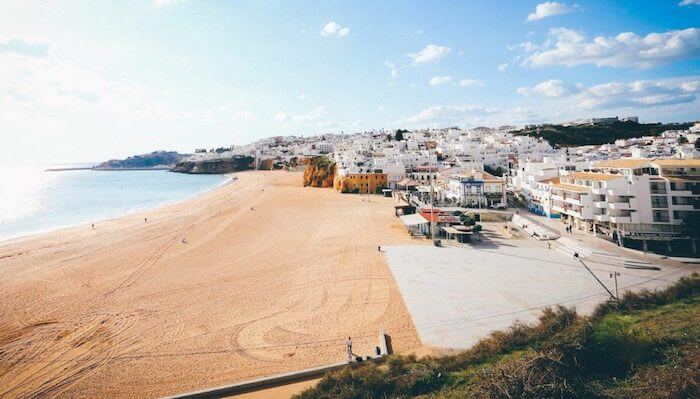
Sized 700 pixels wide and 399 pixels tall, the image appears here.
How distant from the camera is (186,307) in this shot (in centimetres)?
1583

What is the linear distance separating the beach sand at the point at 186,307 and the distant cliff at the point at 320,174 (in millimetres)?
32831

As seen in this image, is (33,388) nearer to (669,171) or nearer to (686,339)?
(686,339)

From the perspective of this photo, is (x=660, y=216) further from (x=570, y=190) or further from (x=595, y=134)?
(x=595, y=134)

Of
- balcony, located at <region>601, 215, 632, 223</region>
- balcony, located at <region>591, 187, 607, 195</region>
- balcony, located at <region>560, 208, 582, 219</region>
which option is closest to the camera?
balcony, located at <region>601, 215, 632, 223</region>

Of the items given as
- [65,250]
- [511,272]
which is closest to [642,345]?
[511,272]

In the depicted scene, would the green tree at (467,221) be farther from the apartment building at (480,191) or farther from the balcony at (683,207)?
the balcony at (683,207)

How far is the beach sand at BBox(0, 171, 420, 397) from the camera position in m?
11.3

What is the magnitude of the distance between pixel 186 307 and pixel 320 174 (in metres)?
49.8

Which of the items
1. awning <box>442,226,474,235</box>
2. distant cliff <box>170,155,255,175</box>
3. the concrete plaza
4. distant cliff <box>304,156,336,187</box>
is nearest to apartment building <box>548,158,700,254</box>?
Result: the concrete plaza

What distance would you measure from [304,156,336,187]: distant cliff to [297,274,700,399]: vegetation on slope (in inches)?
2093

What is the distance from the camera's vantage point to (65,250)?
1049 inches

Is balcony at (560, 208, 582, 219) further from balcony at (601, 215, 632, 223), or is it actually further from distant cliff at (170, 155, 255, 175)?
distant cliff at (170, 155, 255, 175)

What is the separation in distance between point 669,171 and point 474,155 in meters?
39.3

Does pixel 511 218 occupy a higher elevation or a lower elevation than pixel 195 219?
lower
